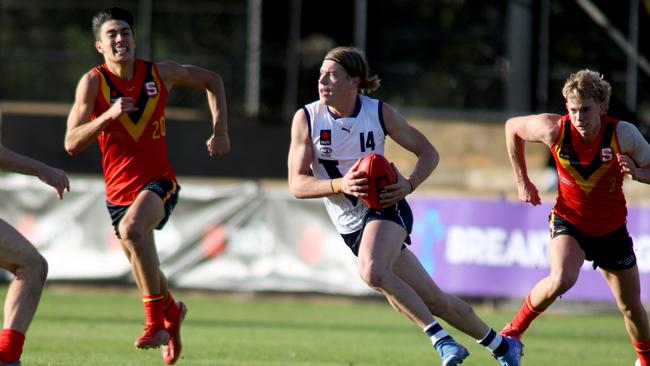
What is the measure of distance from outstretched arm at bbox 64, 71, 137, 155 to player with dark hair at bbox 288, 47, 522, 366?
3.92ft

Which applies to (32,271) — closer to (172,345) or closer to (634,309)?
(172,345)

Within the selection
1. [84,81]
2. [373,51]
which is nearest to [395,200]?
[84,81]

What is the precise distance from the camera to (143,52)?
19.3 m

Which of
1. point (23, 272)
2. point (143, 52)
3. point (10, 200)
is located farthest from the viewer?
point (143, 52)

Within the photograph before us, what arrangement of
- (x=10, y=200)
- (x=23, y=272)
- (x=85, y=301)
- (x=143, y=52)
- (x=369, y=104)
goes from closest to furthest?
(x=23, y=272)
(x=369, y=104)
(x=85, y=301)
(x=10, y=200)
(x=143, y=52)

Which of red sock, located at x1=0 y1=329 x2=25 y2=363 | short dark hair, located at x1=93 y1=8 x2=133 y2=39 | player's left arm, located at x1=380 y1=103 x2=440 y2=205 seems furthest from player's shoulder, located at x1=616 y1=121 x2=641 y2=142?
red sock, located at x1=0 y1=329 x2=25 y2=363

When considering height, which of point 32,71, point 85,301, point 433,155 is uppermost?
point 433,155

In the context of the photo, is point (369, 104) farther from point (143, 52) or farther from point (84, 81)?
point (143, 52)

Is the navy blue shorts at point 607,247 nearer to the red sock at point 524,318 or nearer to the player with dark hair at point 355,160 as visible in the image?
the red sock at point 524,318

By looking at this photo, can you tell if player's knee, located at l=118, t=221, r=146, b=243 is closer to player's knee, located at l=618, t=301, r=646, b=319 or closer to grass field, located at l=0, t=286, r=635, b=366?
grass field, located at l=0, t=286, r=635, b=366

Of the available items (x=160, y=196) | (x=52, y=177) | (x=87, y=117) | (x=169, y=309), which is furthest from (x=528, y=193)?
(x=52, y=177)

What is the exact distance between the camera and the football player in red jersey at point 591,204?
28.9ft

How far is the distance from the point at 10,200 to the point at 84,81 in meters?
8.09

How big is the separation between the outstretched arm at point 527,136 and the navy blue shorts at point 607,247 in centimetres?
32
